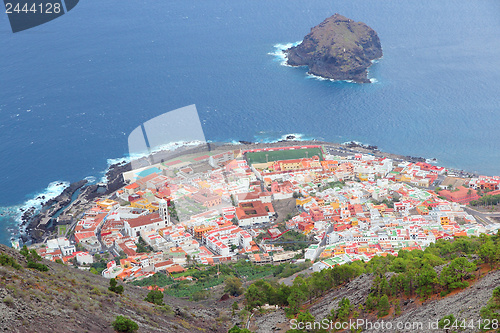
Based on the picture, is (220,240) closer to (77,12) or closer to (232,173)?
(232,173)

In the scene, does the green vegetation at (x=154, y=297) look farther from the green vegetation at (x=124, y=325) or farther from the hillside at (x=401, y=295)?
the green vegetation at (x=124, y=325)

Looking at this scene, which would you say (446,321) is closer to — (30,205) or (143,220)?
(143,220)

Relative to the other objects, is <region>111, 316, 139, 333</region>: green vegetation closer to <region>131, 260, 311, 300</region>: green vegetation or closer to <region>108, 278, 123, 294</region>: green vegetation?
<region>108, 278, 123, 294</region>: green vegetation

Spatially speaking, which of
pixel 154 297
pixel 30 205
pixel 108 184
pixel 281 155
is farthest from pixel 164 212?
pixel 154 297

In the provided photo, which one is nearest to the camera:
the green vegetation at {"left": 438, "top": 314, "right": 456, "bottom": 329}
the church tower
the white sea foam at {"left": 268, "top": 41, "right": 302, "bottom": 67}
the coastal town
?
the green vegetation at {"left": 438, "top": 314, "right": 456, "bottom": 329}

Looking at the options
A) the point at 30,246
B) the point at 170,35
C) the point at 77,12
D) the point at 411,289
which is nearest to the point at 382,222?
the point at 411,289

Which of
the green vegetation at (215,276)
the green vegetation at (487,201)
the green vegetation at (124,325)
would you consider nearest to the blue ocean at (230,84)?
the green vegetation at (487,201)

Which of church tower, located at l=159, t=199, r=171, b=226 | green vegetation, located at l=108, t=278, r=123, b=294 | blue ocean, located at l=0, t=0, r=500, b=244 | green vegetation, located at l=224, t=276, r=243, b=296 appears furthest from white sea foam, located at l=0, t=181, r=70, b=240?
green vegetation, located at l=108, t=278, r=123, b=294
